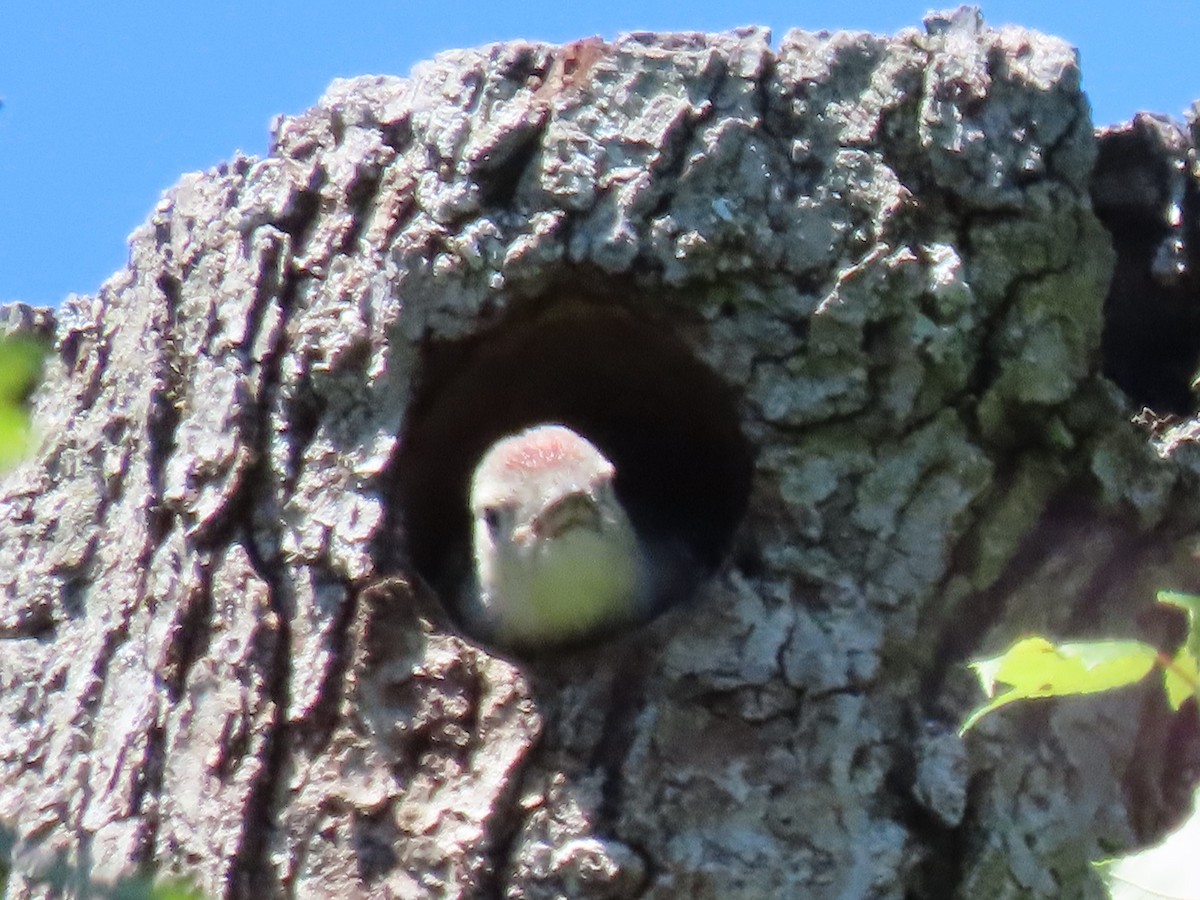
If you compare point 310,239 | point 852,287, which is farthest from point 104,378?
point 852,287

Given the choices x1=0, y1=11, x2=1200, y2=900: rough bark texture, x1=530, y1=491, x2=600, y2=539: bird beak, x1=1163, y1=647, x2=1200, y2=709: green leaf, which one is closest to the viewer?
x1=1163, y1=647, x2=1200, y2=709: green leaf

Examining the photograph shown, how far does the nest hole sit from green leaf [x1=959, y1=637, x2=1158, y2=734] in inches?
87.4

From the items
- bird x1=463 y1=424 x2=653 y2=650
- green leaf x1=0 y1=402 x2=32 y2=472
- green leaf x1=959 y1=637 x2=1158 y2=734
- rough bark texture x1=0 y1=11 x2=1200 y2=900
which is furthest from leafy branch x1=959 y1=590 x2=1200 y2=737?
bird x1=463 y1=424 x2=653 y2=650

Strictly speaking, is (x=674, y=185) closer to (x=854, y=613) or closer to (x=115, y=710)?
(x=854, y=613)

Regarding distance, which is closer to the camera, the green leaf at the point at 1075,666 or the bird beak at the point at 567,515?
the green leaf at the point at 1075,666

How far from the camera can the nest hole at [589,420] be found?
4.09 m

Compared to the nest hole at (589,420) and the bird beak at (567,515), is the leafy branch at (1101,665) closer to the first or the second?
the nest hole at (589,420)

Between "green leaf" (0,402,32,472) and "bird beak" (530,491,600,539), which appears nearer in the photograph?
"green leaf" (0,402,32,472)

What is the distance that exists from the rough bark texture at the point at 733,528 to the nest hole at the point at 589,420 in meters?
0.05

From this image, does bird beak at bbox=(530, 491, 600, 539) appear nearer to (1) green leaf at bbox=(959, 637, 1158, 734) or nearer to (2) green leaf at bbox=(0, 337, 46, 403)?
(1) green leaf at bbox=(959, 637, 1158, 734)

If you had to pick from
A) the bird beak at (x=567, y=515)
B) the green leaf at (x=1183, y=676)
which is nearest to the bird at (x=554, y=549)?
the bird beak at (x=567, y=515)

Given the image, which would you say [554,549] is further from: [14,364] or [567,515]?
[14,364]

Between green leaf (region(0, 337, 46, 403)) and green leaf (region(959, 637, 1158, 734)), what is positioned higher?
green leaf (region(959, 637, 1158, 734))

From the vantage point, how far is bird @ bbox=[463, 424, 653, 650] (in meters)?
4.55
